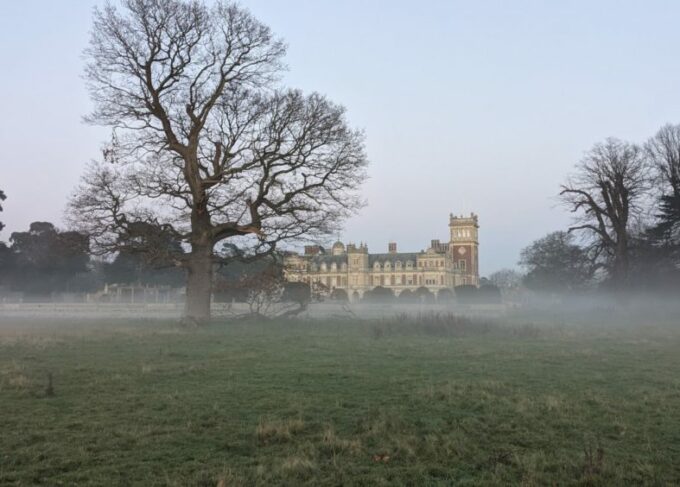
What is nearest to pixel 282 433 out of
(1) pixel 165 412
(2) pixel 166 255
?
(1) pixel 165 412

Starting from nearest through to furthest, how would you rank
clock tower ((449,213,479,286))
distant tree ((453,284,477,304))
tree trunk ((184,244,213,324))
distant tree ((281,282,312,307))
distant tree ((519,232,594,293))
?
tree trunk ((184,244,213,324)) → distant tree ((281,282,312,307)) → distant tree ((453,284,477,304)) → distant tree ((519,232,594,293)) → clock tower ((449,213,479,286))

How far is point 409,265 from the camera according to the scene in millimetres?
121938

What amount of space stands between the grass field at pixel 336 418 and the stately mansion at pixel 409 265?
10540cm

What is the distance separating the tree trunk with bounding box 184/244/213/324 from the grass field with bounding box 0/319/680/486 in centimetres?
1060

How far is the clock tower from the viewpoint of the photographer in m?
125

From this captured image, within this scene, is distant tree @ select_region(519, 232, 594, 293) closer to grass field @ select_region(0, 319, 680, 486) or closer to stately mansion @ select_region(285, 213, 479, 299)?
stately mansion @ select_region(285, 213, 479, 299)

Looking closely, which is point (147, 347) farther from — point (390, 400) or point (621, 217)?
point (621, 217)

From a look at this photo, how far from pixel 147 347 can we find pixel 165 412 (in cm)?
849

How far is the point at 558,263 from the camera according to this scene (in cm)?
7131

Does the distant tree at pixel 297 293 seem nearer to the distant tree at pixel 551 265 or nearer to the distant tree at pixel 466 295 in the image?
the distant tree at pixel 466 295

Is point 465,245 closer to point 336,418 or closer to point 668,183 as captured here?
point 668,183

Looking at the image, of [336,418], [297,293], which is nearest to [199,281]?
[297,293]

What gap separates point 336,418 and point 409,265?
11574cm

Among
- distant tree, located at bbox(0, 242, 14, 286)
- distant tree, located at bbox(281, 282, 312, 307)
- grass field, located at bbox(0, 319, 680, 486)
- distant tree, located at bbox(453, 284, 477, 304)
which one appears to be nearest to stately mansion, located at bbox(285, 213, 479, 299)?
distant tree, located at bbox(453, 284, 477, 304)
